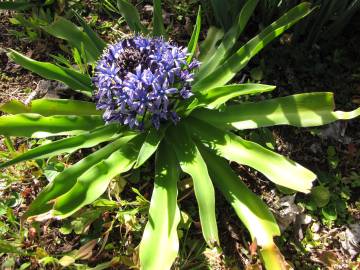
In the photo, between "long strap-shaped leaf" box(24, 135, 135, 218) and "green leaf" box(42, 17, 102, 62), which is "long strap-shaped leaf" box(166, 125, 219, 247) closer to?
"long strap-shaped leaf" box(24, 135, 135, 218)

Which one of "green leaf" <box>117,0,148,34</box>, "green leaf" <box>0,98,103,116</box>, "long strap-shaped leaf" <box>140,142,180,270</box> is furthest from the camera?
"green leaf" <box>117,0,148,34</box>

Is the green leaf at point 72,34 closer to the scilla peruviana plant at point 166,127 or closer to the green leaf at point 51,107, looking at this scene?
the scilla peruviana plant at point 166,127

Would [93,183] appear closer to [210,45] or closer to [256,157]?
[256,157]

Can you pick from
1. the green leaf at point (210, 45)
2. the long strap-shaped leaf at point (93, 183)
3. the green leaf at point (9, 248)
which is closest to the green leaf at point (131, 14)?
the green leaf at point (210, 45)

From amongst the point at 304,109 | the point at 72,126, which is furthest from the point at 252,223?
the point at 72,126

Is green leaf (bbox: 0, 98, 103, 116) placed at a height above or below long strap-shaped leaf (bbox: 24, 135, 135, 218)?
above

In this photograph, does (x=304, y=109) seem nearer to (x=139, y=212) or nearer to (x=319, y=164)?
(x=319, y=164)

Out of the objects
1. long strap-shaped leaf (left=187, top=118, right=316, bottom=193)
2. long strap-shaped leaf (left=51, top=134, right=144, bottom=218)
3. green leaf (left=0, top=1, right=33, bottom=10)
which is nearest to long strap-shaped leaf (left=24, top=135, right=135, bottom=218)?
long strap-shaped leaf (left=51, top=134, right=144, bottom=218)
